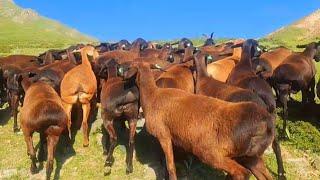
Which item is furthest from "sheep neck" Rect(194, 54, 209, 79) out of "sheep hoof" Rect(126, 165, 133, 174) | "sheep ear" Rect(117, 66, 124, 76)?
"sheep hoof" Rect(126, 165, 133, 174)

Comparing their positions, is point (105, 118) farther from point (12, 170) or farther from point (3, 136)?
point (3, 136)

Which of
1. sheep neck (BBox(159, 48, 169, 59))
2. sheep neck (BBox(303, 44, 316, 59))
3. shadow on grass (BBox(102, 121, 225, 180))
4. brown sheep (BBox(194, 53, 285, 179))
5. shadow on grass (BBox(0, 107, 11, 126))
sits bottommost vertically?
shadow on grass (BBox(102, 121, 225, 180))

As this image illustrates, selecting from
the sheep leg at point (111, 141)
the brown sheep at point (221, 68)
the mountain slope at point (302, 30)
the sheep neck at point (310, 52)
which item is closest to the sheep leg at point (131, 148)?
the sheep leg at point (111, 141)

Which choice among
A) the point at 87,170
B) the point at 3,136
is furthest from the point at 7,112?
the point at 87,170

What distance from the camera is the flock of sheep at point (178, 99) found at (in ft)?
29.5

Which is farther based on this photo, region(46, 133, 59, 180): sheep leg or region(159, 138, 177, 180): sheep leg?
region(46, 133, 59, 180): sheep leg

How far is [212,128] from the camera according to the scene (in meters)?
9.27

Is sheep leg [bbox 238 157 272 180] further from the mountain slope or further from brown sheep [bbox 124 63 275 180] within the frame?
the mountain slope

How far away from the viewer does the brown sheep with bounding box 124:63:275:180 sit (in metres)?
8.76

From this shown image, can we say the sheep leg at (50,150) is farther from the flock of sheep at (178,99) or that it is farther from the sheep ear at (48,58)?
the sheep ear at (48,58)

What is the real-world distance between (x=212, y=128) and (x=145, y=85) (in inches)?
98.8

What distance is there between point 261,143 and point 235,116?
24.3 inches

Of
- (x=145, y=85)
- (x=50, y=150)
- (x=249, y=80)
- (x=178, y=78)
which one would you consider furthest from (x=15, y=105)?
(x=249, y=80)

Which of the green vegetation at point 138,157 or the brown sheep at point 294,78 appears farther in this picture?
the brown sheep at point 294,78
